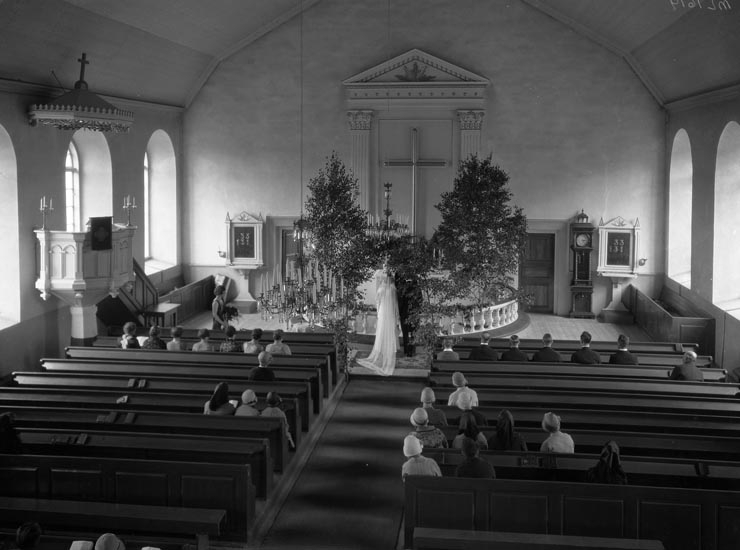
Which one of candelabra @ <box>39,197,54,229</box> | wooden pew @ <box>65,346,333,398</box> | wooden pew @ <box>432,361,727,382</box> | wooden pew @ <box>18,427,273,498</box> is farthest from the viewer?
candelabra @ <box>39,197,54,229</box>

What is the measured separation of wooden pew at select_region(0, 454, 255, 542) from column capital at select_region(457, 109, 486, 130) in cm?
1535

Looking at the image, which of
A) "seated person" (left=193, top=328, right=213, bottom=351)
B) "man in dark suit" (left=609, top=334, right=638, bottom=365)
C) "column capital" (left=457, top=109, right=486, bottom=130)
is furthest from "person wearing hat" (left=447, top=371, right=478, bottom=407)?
"column capital" (left=457, top=109, right=486, bottom=130)

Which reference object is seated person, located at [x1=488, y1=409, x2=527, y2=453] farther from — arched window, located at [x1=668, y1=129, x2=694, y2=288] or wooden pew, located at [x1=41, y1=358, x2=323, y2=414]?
arched window, located at [x1=668, y1=129, x2=694, y2=288]

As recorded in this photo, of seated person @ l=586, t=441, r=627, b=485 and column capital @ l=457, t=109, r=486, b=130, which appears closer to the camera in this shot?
seated person @ l=586, t=441, r=627, b=485

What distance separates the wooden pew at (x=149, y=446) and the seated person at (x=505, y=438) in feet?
7.85

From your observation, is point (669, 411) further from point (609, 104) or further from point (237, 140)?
point (237, 140)

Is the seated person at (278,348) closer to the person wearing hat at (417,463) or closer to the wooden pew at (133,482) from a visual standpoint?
the wooden pew at (133,482)

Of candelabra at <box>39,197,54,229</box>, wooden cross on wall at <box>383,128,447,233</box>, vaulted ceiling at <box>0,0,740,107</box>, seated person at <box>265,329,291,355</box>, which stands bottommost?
seated person at <box>265,329,291,355</box>

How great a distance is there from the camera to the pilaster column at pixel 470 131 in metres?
21.9

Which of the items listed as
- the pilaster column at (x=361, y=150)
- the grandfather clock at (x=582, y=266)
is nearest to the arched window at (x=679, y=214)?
the grandfather clock at (x=582, y=266)

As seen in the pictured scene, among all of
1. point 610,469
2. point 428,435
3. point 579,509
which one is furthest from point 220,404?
point 610,469

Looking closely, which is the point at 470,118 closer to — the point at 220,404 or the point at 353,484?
the point at 353,484

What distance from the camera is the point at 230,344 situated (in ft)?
45.1

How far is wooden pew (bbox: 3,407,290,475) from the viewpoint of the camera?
31.1ft
